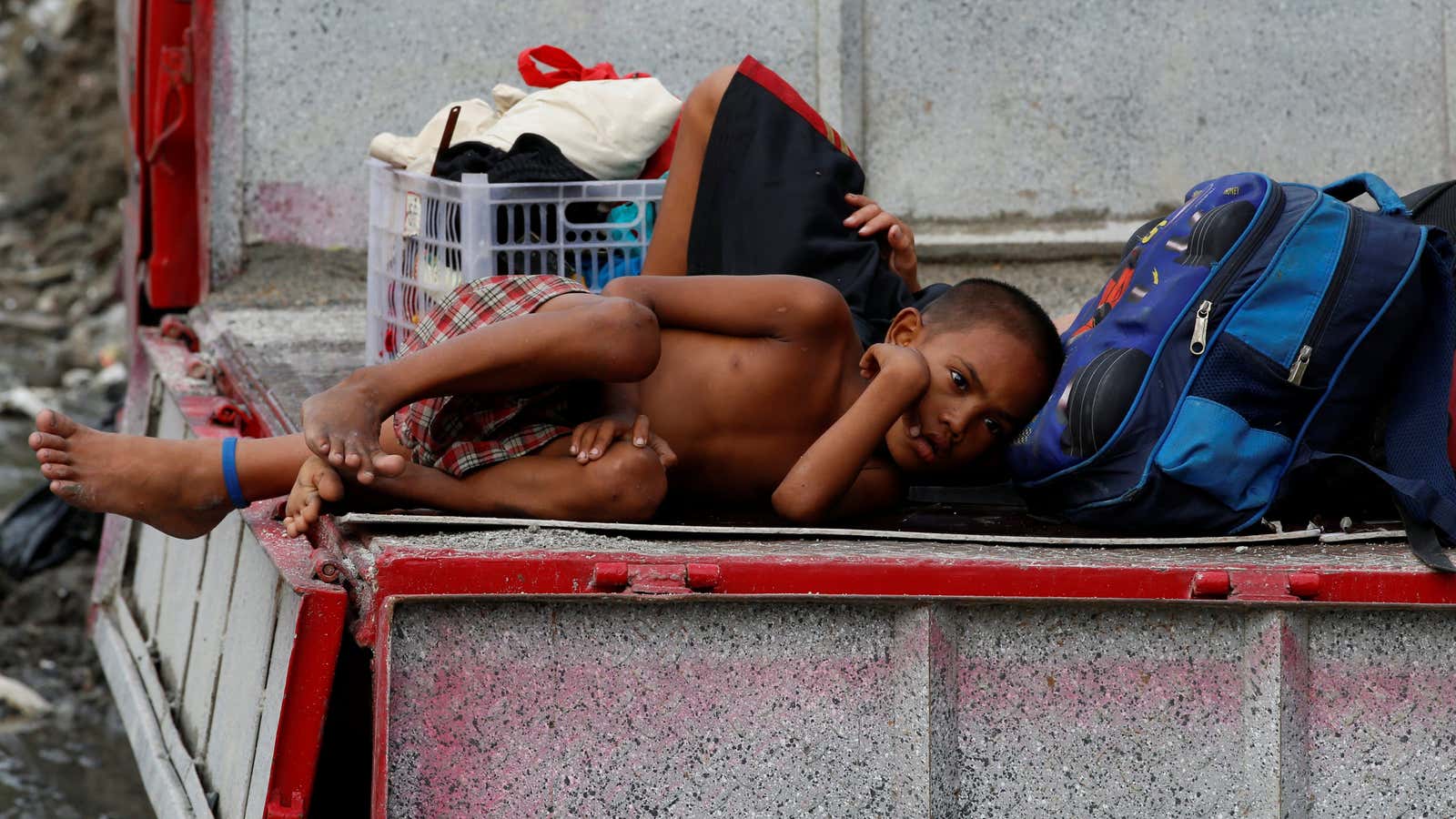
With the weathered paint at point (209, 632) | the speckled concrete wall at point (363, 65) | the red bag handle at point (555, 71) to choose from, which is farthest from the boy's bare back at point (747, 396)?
the speckled concrete wall at point (363, 65)

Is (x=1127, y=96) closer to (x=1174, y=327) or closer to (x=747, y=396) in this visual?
(x=1174, y=327)

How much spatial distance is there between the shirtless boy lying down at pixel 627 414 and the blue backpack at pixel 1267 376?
7.6 inches

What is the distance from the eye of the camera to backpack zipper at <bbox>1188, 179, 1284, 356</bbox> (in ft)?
7.45

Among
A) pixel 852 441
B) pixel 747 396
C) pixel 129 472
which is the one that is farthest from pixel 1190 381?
pixel 129 472

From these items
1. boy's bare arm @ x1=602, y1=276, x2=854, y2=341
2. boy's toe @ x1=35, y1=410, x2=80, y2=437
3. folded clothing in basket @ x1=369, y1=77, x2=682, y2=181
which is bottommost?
boy's toe @ x1=35, y1=410, x2=80, y2=437

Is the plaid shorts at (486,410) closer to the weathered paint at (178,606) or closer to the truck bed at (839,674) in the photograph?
the truck bed at (839,674)

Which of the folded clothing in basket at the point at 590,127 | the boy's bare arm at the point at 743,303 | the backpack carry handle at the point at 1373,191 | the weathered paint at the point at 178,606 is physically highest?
the backpack carry handle at the point at 1373,191

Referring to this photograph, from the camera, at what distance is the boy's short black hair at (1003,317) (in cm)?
246

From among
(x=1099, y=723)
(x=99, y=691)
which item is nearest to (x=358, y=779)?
(x=1099, y=723)

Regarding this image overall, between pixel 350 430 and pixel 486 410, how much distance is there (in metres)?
0.29

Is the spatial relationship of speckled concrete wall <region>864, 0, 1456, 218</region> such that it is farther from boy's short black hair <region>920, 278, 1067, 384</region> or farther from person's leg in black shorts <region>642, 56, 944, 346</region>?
boy's short black hair <region>920, 278, 1067, 384</region>

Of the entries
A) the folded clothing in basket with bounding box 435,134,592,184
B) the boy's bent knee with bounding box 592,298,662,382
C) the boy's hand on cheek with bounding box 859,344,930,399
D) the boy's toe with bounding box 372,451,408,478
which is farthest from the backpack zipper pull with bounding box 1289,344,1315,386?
the folded clothing in basket with bounding box 435,134,592,184

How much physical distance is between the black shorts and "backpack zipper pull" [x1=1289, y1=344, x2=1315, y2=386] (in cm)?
71

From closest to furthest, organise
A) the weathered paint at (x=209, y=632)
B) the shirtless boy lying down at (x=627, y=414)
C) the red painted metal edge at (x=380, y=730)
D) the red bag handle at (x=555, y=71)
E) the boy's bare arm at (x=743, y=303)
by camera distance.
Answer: the red painted metal edge at (x=380, y=730) → the shirtless boy lying down at (x=627, y=414) → the boy's bare arm at (x=743, y=303) → the weathered paint at (x=209, y=632) → the red bag handle at (x=555, y=71)
